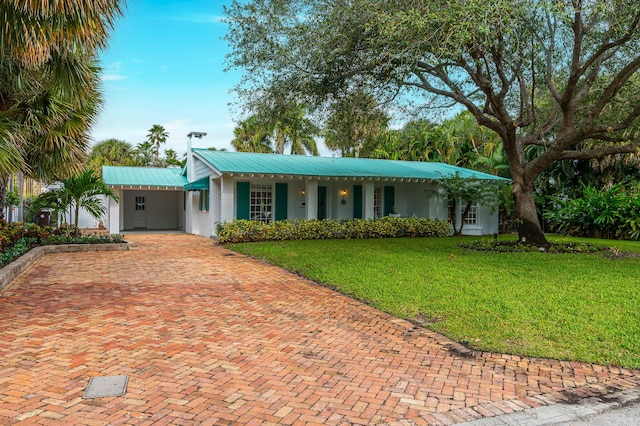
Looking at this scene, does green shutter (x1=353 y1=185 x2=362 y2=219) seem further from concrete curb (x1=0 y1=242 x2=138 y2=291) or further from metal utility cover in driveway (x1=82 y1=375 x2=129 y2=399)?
metal utility cover in driveway (x1=82 y1=375 x2=129 y2=399)

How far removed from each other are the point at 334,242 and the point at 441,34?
26.4ft

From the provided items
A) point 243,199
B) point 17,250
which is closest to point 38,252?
point 17,250

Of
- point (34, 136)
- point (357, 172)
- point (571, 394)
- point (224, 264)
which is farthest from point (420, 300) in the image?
point (357, 172)

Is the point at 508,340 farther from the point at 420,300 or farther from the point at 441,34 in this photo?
the point at 441,34

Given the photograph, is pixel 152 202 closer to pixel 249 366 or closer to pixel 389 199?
pixel 389 199

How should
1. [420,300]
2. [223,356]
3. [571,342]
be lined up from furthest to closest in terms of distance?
[420,300], [571,342], [223,356]

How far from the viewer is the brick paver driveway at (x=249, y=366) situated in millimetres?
3436

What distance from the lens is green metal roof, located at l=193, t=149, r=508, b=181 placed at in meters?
16.9

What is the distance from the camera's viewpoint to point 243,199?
1738cm

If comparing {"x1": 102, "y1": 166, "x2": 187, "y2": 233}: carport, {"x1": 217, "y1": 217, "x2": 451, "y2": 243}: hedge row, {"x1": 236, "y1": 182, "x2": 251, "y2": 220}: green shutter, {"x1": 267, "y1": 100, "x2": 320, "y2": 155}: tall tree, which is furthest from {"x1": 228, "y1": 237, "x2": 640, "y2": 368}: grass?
{"x1": 102, "y1": 166, "x2": 187, "y2": 233}: carport

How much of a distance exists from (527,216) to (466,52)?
5.72 meters

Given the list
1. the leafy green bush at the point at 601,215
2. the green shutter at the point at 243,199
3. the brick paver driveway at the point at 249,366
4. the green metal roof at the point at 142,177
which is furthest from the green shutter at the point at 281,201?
the leafy green bush at the point at 601,215

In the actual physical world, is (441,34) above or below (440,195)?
above

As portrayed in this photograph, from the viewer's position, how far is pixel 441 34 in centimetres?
935
